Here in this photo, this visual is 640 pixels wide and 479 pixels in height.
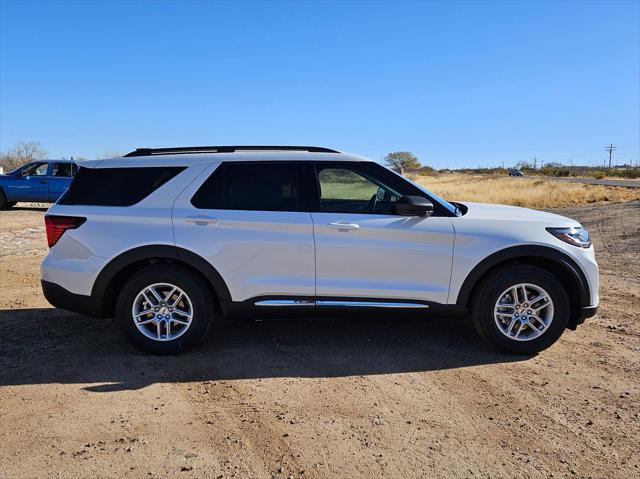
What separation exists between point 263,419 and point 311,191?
6.60 feet

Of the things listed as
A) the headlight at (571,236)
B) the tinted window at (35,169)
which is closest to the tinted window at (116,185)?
the headlight at (571,236)

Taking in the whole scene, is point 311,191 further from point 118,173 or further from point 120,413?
point 120,413

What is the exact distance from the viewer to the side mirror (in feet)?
13.7

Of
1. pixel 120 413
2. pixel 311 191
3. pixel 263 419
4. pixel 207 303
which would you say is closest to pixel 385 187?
pixel 311 191

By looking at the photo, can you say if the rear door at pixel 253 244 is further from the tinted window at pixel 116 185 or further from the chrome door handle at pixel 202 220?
the tinted window at pixel 116 185

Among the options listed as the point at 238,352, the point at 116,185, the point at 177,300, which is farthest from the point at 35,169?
the point at 238,352

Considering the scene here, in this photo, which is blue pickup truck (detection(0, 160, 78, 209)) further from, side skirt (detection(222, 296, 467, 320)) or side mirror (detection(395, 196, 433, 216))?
side mirror (detection(395, 196, 433, 216))

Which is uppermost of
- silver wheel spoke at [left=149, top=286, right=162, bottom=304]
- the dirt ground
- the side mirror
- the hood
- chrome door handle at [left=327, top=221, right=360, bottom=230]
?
the side mirror

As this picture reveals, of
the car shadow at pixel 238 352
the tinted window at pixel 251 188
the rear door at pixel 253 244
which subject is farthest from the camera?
the tinted window at pixel 251 188

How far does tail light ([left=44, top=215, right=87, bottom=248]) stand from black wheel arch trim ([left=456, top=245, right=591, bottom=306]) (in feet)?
11.2

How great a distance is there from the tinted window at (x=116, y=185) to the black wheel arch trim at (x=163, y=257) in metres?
0.47

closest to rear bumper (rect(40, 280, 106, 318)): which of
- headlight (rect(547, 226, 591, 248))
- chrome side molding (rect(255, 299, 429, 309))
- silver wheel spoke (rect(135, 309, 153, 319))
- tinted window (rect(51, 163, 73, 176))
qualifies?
silver wheel spoke (rect(135, 309, 153, 319))

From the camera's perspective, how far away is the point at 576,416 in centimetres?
338

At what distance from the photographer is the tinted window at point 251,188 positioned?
439cm
